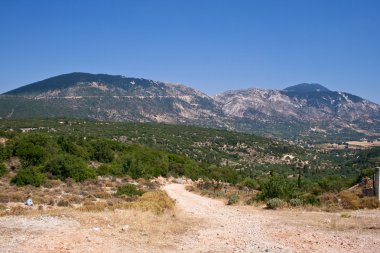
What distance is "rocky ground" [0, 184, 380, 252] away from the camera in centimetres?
1413

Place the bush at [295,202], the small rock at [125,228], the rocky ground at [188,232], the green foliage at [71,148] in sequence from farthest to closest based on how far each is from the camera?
the green foliage at [71,148] < the bush at [295,202] < the small rock at [125,228] < the rocky ground at [188,232]

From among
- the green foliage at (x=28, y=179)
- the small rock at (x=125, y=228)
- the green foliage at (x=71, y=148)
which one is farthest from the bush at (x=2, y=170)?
the small rock at (x=125, y=228)

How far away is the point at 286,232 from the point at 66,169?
84.7ft

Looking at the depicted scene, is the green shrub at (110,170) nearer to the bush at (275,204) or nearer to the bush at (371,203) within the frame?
the bush at (275,204)

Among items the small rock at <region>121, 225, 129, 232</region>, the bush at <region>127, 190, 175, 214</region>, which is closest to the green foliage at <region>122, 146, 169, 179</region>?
the bush at <region>127, 190, 175, 214</region>

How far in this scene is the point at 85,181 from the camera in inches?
1474

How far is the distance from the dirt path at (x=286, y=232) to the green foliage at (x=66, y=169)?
1783cm

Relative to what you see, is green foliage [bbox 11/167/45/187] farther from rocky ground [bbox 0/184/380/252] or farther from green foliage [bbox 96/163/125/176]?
rocky ground [bbox 0/184/380/252]

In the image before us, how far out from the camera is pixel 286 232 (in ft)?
55.7

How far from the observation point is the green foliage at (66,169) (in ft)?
122

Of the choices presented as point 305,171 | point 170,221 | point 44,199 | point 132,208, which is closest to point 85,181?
point 44,199

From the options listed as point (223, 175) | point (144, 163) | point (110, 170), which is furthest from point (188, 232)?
point (223, 175)

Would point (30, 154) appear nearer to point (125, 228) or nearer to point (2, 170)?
point (2, 170)

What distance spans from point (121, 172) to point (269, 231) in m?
30.5
